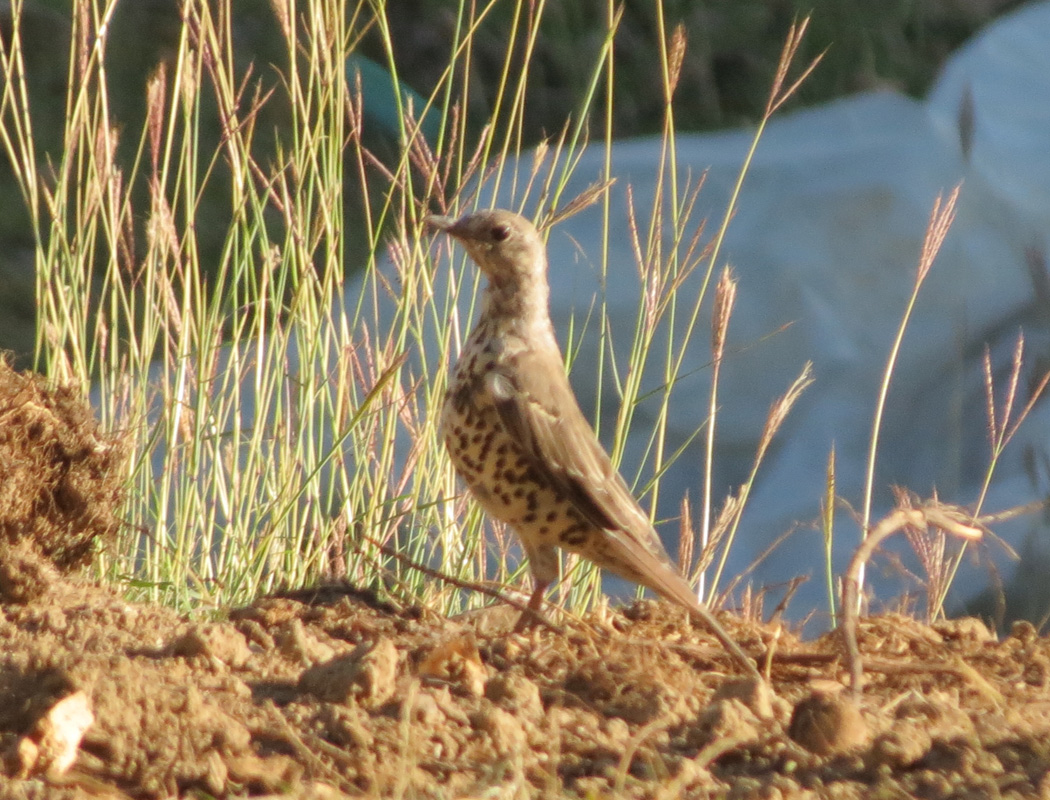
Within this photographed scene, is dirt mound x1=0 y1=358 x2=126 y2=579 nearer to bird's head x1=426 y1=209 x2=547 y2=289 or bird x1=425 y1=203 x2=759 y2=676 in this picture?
bird x1=425 y1=203 x2=759 y2=676

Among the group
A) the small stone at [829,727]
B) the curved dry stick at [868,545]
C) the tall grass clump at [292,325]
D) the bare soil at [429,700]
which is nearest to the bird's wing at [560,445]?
the tall grass clump at [292,325]

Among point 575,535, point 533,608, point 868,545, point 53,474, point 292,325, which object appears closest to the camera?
point 868,545

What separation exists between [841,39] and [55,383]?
806 cm

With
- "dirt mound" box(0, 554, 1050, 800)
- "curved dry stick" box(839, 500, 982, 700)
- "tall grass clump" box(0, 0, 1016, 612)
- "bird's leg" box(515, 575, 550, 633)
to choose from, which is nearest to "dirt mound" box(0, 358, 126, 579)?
"tall grass clump" box(0, 0, 1016, 612)

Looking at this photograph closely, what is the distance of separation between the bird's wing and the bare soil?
11.6 inches

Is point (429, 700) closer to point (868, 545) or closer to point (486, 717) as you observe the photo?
point (486, 717)

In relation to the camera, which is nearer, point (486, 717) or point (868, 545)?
point (486, 717)

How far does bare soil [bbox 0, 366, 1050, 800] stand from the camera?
2033mm

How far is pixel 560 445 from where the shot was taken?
3.27 meters

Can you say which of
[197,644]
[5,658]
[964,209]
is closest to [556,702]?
[197,644]

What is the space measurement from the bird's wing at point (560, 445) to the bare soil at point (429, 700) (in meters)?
0.30

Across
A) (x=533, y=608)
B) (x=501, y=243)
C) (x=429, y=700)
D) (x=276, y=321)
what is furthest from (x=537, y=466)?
(x=429, y=700)

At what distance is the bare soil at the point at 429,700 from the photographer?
2.03 meters

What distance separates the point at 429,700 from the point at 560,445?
1104 millimetres
